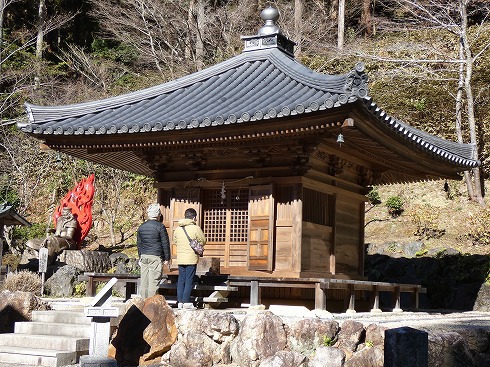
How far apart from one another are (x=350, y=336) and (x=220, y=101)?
571 centimetres

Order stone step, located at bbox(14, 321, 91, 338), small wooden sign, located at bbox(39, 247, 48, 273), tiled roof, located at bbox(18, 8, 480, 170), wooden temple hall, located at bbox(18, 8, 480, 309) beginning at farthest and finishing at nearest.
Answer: small wooden sign, located at bbox(39, 247, 48, 273), wooden temple hall, located at bbox(18, 8, 480, 309), tiled roof, located at bbox(18, 8, 480, 170), stone step, located at bbox(14, 321, 91, 338)

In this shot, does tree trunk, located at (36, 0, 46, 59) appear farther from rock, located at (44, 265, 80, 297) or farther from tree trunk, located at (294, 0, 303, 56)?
rock, located at (44, 265, 80, 297)

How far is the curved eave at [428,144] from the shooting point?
34.9 feet

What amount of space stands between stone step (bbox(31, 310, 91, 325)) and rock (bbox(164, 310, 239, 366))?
2.26 metres

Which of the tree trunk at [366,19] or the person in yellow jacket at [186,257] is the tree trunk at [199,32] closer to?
the tree trunk at [366,19]

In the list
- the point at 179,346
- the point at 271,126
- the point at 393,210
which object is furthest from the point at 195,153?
the point at 393,210

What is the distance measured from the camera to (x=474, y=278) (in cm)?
1620

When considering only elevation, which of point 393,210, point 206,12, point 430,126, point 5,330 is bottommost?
point 5,330

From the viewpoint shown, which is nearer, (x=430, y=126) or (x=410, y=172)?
(x=410, y=172)

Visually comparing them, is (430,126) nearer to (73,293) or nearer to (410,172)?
(410,172)

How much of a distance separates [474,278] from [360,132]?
7240 millimetres

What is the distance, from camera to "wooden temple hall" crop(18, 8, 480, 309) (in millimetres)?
11016

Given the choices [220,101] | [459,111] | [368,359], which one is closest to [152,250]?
[220,101]

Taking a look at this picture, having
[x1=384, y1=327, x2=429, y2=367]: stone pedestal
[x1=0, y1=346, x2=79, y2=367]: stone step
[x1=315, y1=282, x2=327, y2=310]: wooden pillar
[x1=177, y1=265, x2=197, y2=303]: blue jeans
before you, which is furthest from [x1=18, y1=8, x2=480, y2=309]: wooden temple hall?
[x1=384, y1=327, x2=429, y2=367]: stone pedestal
